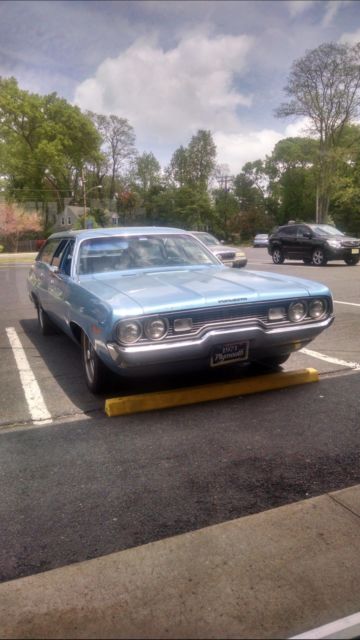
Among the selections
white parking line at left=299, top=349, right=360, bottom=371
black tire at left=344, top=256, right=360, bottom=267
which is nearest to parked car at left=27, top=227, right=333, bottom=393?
white parking line at left=299, top=349, right=360, bottom=371

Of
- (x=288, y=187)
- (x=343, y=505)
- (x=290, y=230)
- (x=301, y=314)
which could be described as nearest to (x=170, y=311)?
(x=301, y=314)

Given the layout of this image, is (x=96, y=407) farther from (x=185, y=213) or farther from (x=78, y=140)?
(x=185, y=213)

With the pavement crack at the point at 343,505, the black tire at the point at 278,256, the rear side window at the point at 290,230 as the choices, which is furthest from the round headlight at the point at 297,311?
the black tire at the point at 278,256

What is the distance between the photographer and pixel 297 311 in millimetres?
3971

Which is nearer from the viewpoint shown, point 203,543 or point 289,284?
point 203,543

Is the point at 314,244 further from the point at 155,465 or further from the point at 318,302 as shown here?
the point at 155,465

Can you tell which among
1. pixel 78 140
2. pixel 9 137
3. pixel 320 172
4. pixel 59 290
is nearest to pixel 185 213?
pixel 78 140

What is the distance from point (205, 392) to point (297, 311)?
0.97 m

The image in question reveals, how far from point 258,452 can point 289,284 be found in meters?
1.56

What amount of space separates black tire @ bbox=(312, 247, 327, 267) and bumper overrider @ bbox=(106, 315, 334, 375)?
45.2 ft

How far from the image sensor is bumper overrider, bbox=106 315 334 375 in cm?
346

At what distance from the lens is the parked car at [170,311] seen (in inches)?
137

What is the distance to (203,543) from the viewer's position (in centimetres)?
224

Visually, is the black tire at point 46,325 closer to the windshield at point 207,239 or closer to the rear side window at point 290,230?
the windshield at point 207,239
